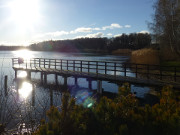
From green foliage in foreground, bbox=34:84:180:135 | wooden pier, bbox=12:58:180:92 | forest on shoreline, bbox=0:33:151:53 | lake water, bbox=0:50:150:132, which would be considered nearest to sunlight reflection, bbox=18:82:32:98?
lake water, bbox=0:50:150:132

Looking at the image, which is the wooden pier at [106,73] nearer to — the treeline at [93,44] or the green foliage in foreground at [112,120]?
the green foliage in foreground at [112,120]

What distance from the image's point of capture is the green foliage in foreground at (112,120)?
2234 mm

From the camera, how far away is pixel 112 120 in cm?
253

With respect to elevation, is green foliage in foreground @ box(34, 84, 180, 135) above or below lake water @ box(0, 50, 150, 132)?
above

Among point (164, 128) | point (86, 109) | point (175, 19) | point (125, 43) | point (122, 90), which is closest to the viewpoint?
point (164, 128)

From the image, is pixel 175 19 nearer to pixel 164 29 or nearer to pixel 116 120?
pixel 164 29

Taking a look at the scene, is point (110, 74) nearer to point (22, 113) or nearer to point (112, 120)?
point (22, 113)

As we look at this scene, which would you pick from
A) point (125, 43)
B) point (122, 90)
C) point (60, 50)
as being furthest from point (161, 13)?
point (60, 50)

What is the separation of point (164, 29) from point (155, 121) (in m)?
16.8

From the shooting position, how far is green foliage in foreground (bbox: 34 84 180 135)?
7.33 feet

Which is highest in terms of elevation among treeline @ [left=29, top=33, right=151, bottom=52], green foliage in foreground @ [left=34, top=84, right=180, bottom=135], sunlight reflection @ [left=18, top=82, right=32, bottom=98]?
treeline @ [left=29, top=33, right=151, bottom=52]

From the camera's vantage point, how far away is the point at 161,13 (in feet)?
57.3

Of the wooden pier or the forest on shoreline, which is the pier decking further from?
the forest on shoreline

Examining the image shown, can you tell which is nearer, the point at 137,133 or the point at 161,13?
the point at 137,133
